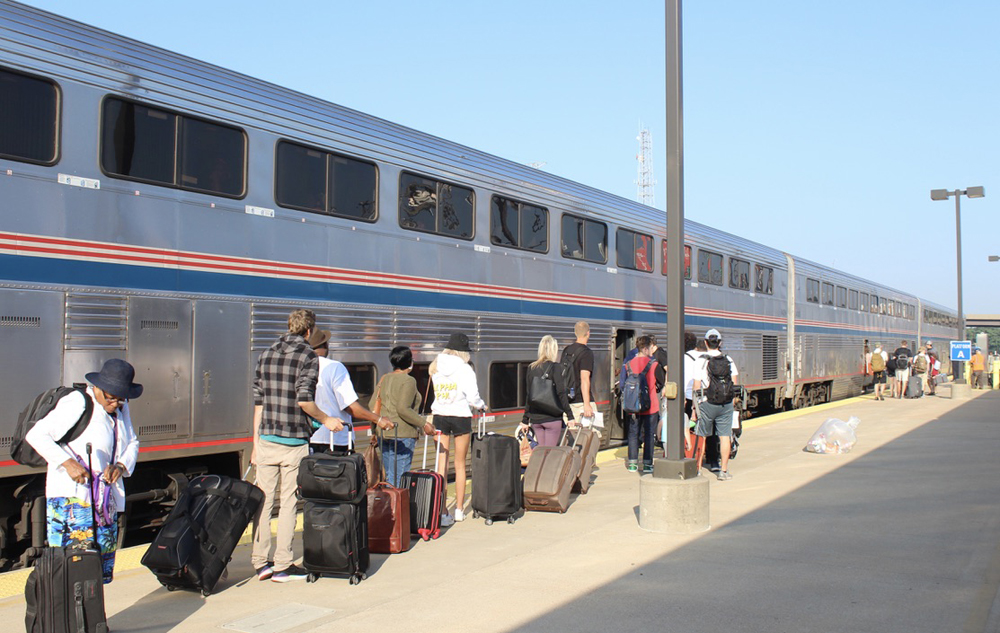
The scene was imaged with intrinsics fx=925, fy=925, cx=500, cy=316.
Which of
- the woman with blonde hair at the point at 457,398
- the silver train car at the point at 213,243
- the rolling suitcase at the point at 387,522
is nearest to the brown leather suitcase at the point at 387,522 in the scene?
the rolling suitcase at the point at 387,522

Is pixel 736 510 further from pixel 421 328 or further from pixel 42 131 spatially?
pixel 42 131

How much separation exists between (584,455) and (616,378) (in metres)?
4.58

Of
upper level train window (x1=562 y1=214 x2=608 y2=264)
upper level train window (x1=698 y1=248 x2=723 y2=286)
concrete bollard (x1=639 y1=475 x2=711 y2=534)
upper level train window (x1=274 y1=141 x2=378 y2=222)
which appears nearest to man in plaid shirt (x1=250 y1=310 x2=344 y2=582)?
upper level train window (x1=274 y1=141 x2=378 y2=222)

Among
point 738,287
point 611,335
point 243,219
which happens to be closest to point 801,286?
point 738,287

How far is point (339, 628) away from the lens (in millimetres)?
5059

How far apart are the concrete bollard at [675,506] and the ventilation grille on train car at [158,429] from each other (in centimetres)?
383

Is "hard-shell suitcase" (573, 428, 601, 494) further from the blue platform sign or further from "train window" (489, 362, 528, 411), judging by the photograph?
the blue platform sign

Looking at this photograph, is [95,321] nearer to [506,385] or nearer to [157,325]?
[157,325]

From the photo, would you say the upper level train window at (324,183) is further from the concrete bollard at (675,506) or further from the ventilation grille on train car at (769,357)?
the ventilation grille on train car at (769,357)

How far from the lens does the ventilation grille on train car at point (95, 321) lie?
6719 mm

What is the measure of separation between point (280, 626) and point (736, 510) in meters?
4.75

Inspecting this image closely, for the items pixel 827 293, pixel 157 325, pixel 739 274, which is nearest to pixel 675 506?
pixel 157 325

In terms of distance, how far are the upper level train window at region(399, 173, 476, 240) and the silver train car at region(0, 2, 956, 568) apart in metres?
0.03

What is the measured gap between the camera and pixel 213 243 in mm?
7719
